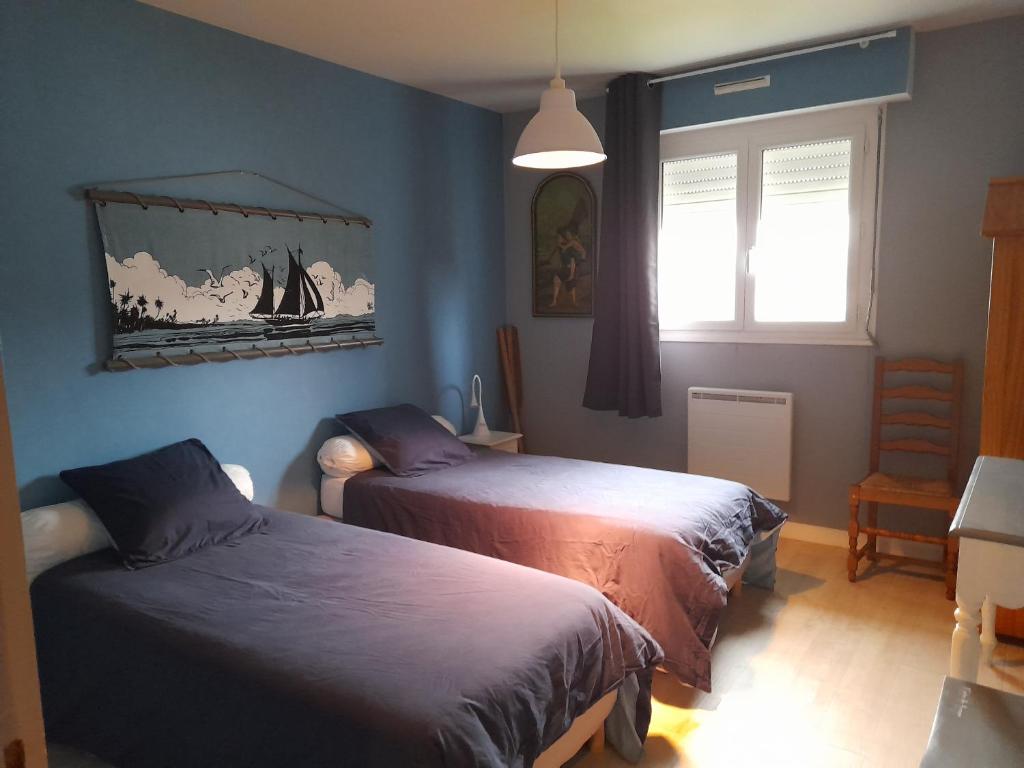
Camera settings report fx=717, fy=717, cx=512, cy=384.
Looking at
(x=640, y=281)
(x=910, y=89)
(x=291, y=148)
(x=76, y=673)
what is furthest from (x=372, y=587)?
(x=910, y=89)

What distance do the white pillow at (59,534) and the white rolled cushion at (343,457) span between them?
3.64 feet

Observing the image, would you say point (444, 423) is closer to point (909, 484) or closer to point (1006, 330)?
point (909, 484)

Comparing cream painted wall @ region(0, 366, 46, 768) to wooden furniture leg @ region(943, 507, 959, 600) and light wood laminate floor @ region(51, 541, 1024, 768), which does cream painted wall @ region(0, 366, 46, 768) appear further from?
wooden furniture leg @ region(943, 507, 959, 600)

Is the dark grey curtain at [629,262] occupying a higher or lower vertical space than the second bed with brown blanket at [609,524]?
higher

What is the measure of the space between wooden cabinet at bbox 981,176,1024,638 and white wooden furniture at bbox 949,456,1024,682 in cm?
142

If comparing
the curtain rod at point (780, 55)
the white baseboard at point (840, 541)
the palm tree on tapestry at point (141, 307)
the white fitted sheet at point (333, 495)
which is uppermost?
the curtain rod at point (780, 55)

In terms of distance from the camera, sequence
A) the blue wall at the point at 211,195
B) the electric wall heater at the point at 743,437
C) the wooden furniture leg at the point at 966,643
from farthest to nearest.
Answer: the electric wall heater at the point at 743,437
the blue wall at the point at 211,195
the wooden furniture leg at the point at 966,643

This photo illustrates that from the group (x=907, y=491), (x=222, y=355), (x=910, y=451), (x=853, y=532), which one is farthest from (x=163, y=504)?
(x=910, y=451)

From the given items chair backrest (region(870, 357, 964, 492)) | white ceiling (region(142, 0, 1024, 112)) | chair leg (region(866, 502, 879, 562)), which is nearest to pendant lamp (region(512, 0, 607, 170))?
white ceiling (region(142, 0, 1024, 112))

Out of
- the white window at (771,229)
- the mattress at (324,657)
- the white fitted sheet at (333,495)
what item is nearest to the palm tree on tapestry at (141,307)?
the mattress at (324,657)

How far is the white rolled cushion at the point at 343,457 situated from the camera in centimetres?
347

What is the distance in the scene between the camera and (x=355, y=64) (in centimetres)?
361

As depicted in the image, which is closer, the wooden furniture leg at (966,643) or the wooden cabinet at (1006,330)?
the wooden furniture leg at (966,643)

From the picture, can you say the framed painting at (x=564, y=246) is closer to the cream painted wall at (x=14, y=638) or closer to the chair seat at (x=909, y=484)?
the chair seat at (x=909, y=484)
